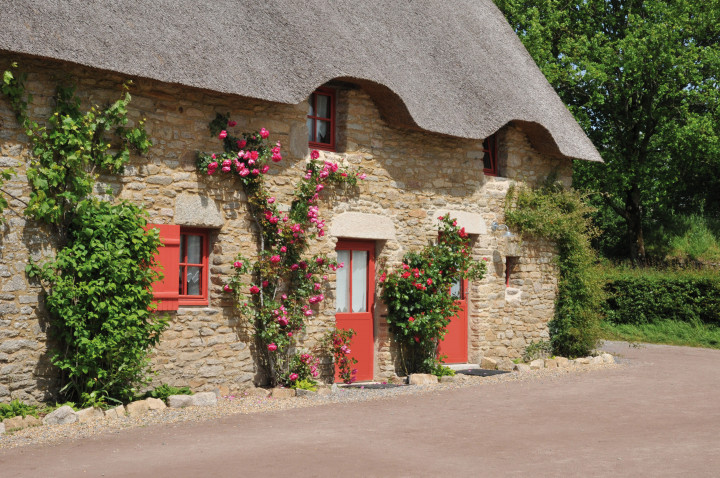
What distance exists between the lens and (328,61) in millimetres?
9352

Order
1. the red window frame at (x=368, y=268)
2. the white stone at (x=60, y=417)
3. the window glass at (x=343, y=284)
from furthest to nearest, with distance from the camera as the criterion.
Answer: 1. the red window frame at (x=368, y=268)
2. the window glass at (x=343, y=284)
3. the white stone at (x=60, y=417)

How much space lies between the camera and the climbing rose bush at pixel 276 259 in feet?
29.7

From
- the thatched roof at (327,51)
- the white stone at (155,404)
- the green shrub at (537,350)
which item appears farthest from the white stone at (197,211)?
the green shrub at (537,350)

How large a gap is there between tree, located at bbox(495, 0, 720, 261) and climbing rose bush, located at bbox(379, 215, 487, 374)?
1121cm

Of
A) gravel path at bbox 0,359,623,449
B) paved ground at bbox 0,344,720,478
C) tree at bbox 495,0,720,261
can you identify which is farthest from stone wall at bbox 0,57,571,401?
tree at bbox 495,0,720,261

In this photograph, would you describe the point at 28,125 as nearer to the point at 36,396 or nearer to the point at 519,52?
the point at 36,396

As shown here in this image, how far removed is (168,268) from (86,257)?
0.94 m

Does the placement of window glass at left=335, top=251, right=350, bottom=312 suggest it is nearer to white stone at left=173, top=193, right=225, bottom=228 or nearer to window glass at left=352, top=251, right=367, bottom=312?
window glass at left=352, top=251, right=367, bottom=312

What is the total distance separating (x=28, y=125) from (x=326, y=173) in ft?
11.6

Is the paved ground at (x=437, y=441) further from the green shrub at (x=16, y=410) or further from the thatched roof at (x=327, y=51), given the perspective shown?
the thatched roof at (x=327, y=51)

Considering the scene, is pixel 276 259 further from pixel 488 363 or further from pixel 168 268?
pixel 488 363

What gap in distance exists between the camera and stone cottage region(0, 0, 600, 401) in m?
7.52

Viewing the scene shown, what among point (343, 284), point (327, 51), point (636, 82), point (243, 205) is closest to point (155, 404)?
point (243, 205)

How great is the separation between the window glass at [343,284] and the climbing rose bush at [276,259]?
0.55 meters
